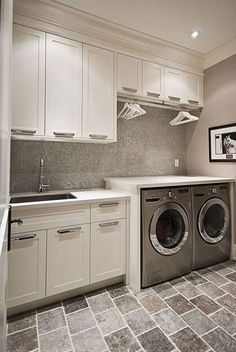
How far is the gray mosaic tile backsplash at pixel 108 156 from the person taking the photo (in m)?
2.29

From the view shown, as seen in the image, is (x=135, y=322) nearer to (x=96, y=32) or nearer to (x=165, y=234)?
(x=165, y=234)

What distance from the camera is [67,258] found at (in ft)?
6.07

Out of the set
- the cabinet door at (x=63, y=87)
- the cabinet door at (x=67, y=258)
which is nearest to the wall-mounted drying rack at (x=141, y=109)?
the cabinet door at (x=63, y=87)

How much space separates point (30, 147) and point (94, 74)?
1.07 metres

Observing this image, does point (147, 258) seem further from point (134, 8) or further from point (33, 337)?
point (134, 8)

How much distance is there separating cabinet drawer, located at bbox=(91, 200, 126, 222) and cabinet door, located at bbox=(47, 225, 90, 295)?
0.14m

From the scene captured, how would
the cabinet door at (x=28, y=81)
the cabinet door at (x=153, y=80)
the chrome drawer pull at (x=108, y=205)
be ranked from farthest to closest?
1. the cabinet door at (x=153, y=80)
2. the chrome drawer pull at (x=108, y=205)
3. the cabinet door at (x=28, y=81)

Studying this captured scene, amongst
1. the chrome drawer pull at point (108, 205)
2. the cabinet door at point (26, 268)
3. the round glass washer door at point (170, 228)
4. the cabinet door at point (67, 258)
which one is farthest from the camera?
the round glass washer door at point (170, 228)

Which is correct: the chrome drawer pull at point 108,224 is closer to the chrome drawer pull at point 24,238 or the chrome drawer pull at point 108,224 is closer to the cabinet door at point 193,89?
the chrome drawer pull at point 24,238

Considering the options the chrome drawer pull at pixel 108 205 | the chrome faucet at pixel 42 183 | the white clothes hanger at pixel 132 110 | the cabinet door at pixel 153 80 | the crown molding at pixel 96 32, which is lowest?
the chrome drawer pull at pixel 108 205

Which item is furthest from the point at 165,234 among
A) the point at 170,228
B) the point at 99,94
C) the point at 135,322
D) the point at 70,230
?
the point at 99,94

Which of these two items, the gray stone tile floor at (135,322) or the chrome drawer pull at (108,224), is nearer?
the gray stone tile floor at (135,322)

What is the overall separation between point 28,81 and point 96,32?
943 millimetres

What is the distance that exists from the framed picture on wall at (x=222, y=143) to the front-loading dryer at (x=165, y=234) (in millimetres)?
902
